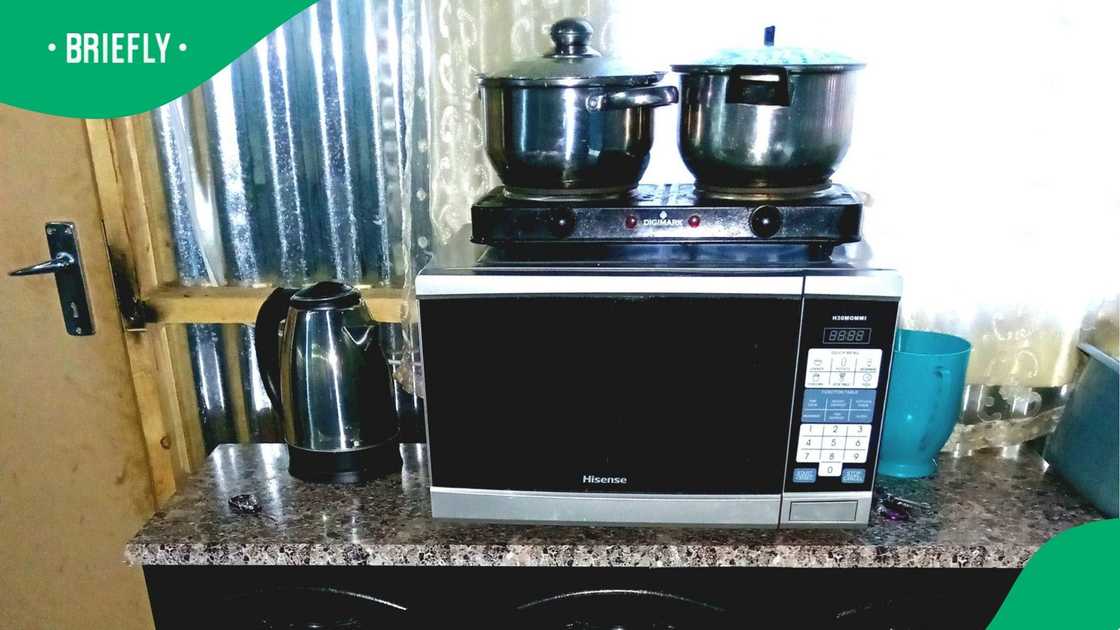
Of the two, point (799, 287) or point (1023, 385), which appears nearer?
point (799, 287)

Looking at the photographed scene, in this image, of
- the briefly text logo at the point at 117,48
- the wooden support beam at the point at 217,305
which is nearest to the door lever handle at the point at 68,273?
the wooden support beam at the point at 217,305

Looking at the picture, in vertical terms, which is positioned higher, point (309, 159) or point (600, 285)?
point (309, 159)

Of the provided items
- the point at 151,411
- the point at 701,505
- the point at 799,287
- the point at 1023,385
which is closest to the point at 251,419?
the point at 151,411

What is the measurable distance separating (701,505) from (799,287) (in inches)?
12.6

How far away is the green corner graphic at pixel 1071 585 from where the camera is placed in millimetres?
1109

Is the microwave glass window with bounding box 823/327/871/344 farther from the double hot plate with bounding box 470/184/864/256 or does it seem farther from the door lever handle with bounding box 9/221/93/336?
the door lever handle with bounding box 9/221/93/336

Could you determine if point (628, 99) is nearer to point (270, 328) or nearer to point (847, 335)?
point (847, 335)

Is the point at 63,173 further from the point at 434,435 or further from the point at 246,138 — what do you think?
the point at 434,435

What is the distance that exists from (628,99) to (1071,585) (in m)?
0.95

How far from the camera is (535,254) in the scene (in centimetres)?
104

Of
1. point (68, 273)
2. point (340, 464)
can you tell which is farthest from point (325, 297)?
point (68, 273)

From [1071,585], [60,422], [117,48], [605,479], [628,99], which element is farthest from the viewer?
[60,422]

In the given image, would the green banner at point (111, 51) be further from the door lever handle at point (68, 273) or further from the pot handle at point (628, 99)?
the pot handle at point (628, 99)

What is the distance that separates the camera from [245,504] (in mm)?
1196
